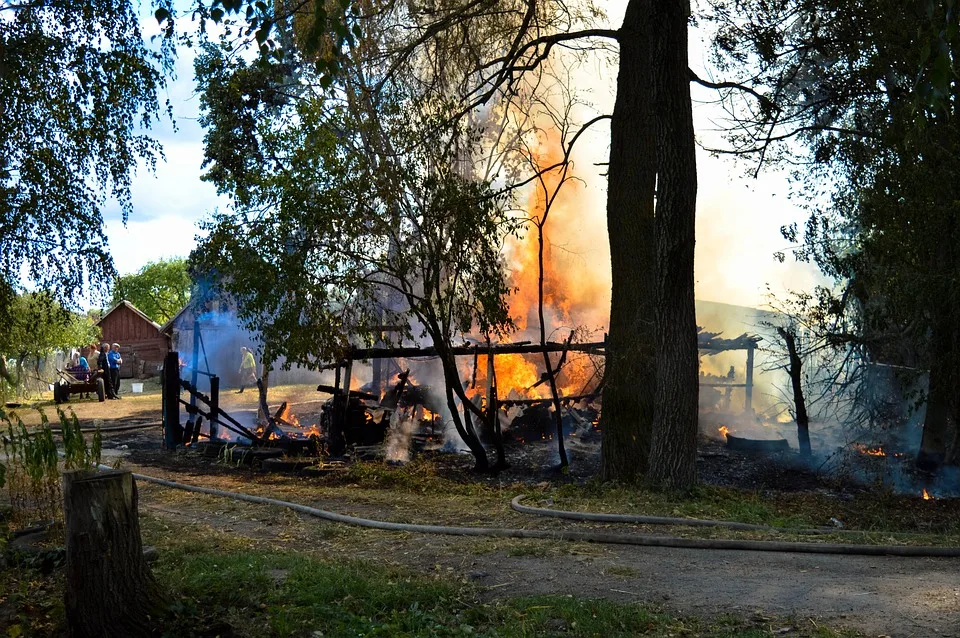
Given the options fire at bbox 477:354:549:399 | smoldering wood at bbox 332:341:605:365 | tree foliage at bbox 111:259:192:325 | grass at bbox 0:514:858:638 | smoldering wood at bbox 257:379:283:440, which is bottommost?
grass at bbox 0:514:858:638

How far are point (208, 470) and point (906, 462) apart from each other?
12556 mm

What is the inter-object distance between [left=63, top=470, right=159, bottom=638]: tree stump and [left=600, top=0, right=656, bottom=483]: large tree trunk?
8.20 meters

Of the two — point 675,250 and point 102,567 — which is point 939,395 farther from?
point 102,567

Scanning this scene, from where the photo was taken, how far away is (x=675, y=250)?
10570 mm

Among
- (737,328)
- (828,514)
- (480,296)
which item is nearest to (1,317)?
(480,296)

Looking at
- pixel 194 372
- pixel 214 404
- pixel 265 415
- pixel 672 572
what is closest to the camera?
pixel 672 572

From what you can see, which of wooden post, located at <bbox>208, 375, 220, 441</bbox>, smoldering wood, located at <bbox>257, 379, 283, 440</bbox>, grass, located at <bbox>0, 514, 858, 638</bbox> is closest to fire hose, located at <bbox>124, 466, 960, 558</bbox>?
grass, located at <bbox>0, 514, 858, 638</bbox>

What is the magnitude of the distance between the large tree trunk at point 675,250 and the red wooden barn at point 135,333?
43818mm

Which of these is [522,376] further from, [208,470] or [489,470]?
[208,470]

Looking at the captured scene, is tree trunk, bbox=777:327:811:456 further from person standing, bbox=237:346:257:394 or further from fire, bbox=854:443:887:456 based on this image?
person standing, bbox=237:346:257:394

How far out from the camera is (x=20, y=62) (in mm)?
11688

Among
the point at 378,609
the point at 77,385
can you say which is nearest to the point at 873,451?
the point at 378,609

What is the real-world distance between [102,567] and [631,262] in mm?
8990

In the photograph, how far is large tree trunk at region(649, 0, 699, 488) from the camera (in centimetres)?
1055
